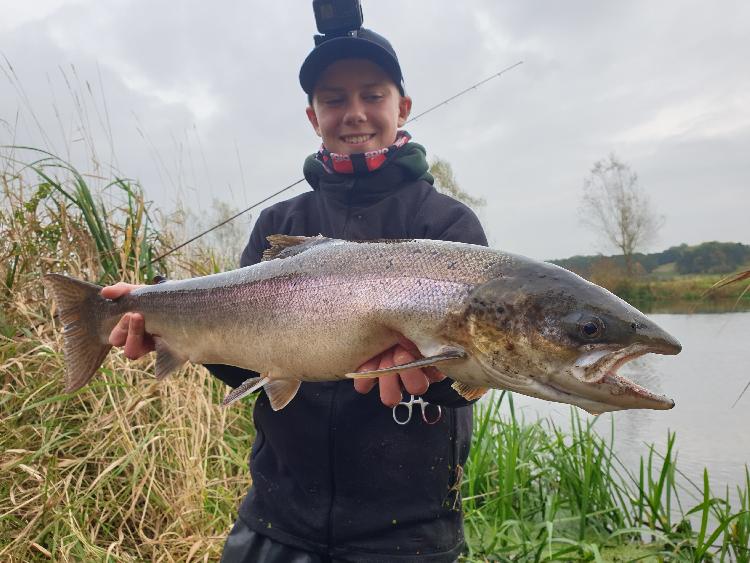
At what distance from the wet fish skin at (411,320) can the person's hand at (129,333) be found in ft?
0.15

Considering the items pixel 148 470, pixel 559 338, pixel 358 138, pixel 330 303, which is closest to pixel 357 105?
pixel 358 138

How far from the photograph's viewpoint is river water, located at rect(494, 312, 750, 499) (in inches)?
227

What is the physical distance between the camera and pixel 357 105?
2.67 metres

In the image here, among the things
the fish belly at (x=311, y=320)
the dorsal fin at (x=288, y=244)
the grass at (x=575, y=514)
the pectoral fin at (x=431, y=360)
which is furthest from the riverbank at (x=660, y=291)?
the pectoral fin at (x=431, y=360)

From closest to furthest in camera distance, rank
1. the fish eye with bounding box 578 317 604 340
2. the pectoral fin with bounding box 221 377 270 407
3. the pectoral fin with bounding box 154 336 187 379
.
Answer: the fish eye with bounding box 578 317 604 340
the pectoral fin with bounding box 221 377 270 407
the pectoral fin with bounding box 154 336 187 379

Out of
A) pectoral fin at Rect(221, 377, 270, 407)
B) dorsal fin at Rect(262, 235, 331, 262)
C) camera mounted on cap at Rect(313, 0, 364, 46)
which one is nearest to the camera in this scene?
pectoral fin at Rect(221, 377, 270, 407)

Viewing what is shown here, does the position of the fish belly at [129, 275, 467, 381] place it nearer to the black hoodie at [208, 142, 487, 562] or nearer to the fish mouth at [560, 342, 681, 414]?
the black hoodie at [208, 142, 487, 562]

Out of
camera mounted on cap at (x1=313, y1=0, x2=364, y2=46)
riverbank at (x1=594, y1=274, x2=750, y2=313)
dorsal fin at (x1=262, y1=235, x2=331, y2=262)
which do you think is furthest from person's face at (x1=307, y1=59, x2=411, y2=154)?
riverbank at (x1=594, y1=274, x2=750, y2=313)

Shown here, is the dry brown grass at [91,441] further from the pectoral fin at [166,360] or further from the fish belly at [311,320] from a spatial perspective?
the fish belly at [311,320]

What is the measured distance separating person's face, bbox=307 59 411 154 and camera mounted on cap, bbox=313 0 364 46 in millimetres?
248

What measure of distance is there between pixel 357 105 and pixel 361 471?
1610mm

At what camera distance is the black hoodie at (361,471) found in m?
2.05

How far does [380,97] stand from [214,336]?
4.37 ft

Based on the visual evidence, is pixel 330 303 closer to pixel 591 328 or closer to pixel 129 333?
pixel 591 328
